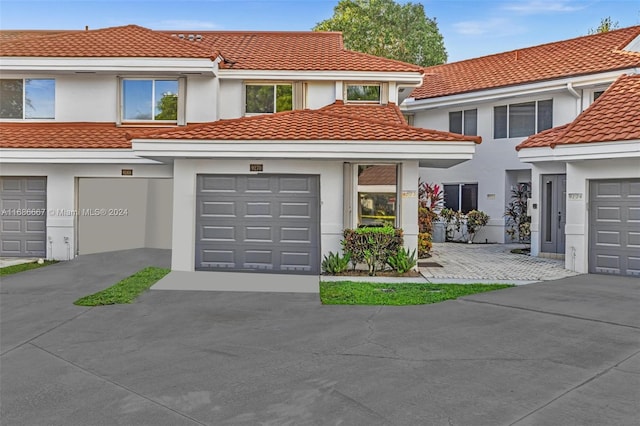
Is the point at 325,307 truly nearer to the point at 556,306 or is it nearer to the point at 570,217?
the point at 556,306

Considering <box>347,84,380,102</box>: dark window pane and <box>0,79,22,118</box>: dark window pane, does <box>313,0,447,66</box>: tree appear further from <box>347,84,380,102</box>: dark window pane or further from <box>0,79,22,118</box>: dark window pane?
<box>0,79,22,118</box>: dark window pane

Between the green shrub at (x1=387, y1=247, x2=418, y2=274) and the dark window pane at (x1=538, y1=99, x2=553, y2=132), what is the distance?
10207 mm

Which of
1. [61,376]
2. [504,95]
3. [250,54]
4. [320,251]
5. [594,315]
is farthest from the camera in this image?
[504,95]

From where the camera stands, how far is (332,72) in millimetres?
16438

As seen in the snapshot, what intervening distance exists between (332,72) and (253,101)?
287 cm

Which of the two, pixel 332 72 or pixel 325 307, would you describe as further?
pixel 332 72

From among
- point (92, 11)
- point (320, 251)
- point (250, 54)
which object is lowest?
point (320, 251)

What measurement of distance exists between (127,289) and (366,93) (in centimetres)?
1054

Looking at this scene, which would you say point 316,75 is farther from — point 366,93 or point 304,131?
point 304,131

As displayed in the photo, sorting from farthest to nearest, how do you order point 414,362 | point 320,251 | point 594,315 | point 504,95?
1. point 504,95
2. point 320,251
3. point 594,315
4. point 414,362

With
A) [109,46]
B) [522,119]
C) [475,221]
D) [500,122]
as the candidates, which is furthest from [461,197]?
[109,46]

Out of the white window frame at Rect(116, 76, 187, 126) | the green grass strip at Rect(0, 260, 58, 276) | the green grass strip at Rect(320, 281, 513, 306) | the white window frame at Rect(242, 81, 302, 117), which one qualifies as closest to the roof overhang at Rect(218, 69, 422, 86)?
the white window frame at Rect(242, 81, 302, 117)

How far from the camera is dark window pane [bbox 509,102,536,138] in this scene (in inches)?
773

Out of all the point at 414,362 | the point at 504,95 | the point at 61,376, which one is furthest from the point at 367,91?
the point at 61,376
